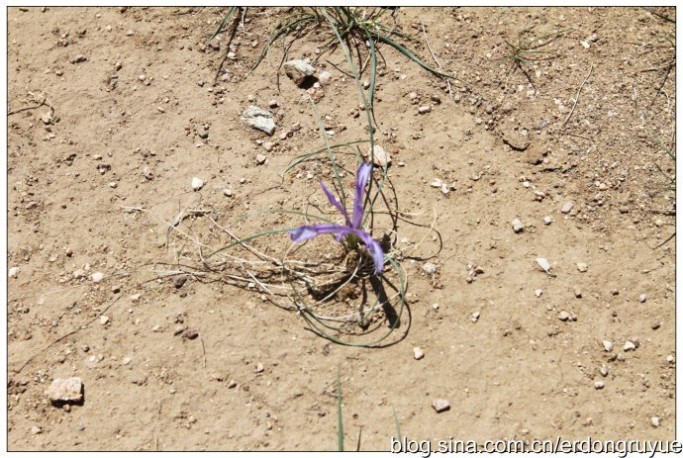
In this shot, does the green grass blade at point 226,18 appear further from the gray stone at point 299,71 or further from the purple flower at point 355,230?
the purple flower at point 355,230

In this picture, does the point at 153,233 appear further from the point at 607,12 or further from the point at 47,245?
the point at 607,12

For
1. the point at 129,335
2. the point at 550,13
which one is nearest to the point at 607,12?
the point at 550,13

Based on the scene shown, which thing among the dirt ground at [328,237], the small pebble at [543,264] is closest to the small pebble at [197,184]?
the dirt ground at [328,237]

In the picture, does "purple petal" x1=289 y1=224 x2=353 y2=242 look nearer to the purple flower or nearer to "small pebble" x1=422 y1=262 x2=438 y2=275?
the purple flower

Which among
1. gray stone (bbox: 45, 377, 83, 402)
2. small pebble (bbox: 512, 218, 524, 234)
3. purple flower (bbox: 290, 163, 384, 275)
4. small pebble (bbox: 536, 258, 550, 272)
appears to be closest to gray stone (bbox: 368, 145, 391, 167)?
purple flower (bbox: 290, 163, 384, 275)

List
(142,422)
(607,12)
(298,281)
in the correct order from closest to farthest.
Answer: (142,422) → (298,281) → (607,12)

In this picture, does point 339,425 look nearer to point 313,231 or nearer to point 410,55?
point 313,231
